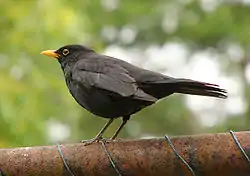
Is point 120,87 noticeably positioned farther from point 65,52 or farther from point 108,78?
point 65,52

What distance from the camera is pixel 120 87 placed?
324 centimetres

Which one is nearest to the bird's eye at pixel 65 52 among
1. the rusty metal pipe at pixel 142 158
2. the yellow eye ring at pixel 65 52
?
the yellow eye ring at pixel 65 52

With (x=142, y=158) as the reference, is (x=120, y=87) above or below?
above

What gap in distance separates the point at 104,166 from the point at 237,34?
20.1ft

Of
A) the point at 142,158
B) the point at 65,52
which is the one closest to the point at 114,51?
the point at 65,52

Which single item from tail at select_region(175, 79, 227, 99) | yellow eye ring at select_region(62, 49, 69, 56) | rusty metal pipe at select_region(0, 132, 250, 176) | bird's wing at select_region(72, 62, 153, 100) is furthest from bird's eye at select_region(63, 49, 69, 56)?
rusty metal pipe at select_region(0, 132, 250, 176)

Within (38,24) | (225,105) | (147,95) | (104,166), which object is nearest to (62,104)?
(38,24)

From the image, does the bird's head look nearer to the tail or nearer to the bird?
the bird

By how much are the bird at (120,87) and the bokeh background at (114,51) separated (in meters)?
1.49

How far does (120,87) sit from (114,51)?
22.7 ft

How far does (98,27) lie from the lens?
891 cm

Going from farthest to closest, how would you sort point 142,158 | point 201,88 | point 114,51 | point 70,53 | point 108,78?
point 114,51, point 70,53, point 108,78, point 201,88, point 142,158

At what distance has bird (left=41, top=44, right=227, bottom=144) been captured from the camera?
312cm

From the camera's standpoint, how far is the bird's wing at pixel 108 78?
3.20m
